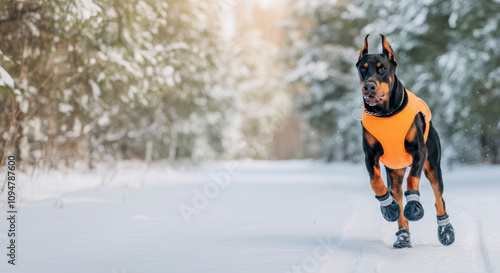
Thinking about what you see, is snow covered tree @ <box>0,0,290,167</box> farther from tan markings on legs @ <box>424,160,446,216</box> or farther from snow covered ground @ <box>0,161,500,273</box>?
tan markings on legs @ <box>424,160,446,216</box>

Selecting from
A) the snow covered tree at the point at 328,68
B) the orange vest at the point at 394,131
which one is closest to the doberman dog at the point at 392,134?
the orange vest at the point at 394,131

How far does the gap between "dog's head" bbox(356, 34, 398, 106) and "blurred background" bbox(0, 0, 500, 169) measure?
4.45m

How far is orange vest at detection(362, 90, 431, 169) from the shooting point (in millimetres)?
5020

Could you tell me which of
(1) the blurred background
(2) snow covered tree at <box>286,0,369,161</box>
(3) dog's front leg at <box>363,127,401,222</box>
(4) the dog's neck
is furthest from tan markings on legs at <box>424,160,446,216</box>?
(2) snow covered tree at <box>286,0,369,161</box>

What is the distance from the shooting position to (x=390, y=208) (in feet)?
16.8

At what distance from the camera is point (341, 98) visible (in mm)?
29641

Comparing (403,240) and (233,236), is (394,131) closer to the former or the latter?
(403,240)

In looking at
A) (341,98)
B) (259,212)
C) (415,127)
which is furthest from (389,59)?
(341,98)

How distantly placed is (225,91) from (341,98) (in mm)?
7506

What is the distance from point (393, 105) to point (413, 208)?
95 cm

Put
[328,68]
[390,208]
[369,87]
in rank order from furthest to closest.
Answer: [328,68], [390,208], [369,87]

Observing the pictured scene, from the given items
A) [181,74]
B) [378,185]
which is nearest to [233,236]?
[378,185]

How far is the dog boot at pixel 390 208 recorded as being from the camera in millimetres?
5094

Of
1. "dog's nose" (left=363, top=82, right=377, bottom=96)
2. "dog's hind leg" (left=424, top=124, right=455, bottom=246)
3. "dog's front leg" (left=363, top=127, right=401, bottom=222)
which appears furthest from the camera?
"dog's hind leg" (left=424, top=124, right=455, bottom=246)
